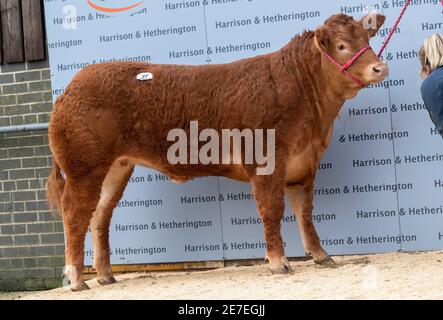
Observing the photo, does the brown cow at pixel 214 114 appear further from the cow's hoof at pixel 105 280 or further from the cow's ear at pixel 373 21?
the cow's hoof at pixel 105 280

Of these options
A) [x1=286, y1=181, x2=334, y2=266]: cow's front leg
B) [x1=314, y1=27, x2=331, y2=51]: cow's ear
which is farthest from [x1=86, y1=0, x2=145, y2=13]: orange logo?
[x1=286, y1=181, x2=334, y2=266]: cow's front leg

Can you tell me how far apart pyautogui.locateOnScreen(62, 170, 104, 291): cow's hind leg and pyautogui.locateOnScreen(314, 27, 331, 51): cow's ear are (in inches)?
83.1

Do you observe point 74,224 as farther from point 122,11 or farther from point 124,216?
point 122,11

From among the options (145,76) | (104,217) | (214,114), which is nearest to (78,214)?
(104,217)

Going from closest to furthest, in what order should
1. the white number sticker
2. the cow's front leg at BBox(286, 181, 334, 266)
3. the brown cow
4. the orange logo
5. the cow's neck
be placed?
the brown cow < the cow's neck < the white number sticker < the cow's front leg at BBox(286, 181, 334, 266) < the orange logo

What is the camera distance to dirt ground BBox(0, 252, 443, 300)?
5.49 meters

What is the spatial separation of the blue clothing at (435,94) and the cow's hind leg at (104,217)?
107 inches

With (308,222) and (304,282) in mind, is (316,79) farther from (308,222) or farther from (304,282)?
(304,282)

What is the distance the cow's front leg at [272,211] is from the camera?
6.53 m

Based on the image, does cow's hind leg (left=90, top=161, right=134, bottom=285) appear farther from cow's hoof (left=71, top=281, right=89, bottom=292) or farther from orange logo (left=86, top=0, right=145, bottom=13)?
orange logo (left=86, top=0, right=145, bottom=13)

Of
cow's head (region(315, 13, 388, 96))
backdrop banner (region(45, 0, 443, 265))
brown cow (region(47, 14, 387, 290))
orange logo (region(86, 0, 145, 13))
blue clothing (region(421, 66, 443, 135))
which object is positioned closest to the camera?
blue clothing (region(421, 66, 443, 135))

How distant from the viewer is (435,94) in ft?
19.8

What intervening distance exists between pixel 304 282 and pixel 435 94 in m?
1.73
